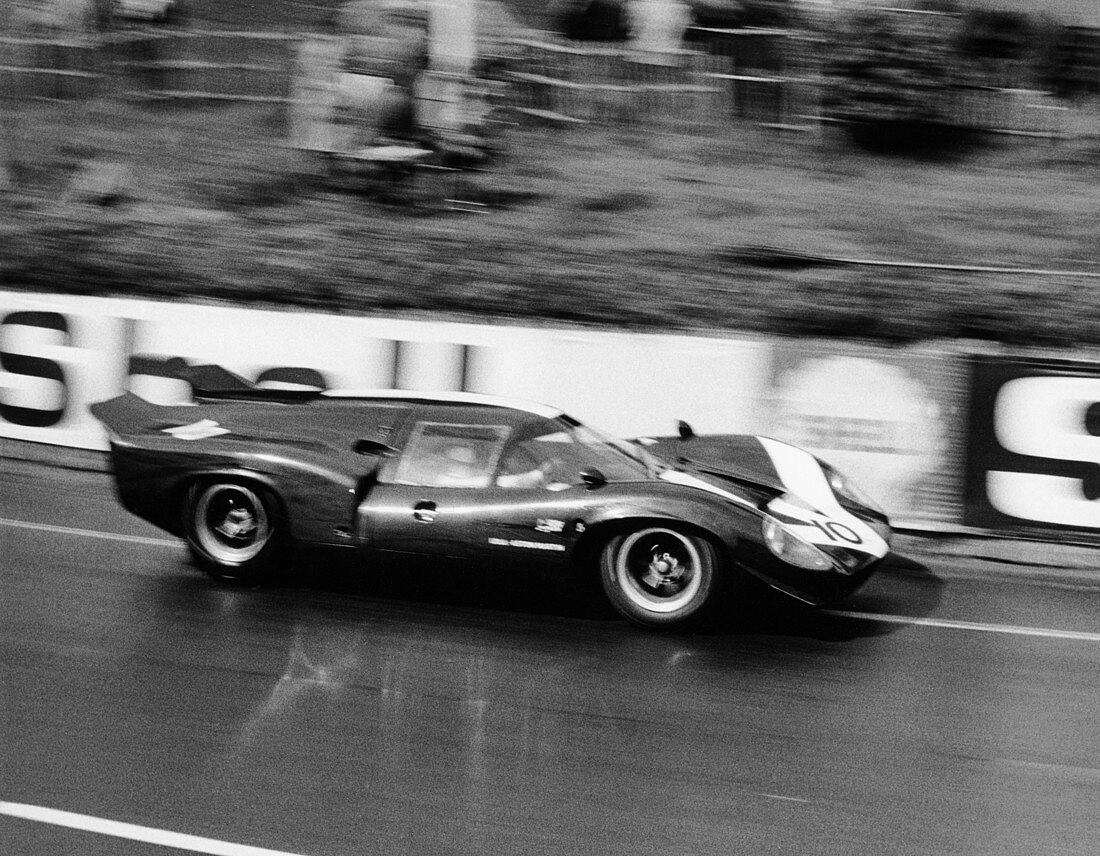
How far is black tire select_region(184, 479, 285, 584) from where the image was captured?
6625 millimetres

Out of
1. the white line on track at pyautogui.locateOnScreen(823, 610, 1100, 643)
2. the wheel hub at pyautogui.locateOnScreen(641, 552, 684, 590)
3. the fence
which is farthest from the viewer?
the fence

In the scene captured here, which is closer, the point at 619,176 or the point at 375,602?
the point at 375,602

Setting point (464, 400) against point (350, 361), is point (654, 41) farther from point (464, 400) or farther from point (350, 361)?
point (464, 400)

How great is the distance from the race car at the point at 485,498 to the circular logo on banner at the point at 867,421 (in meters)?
1.21

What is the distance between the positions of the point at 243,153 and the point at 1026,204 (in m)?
9.11

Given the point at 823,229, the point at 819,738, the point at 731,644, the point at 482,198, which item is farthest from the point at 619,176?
the point at 819,738

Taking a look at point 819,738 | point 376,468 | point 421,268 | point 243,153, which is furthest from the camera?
point 243,153

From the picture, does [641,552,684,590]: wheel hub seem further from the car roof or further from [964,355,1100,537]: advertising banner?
[964,355,1100,537]: advertising banner

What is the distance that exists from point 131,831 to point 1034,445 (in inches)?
243

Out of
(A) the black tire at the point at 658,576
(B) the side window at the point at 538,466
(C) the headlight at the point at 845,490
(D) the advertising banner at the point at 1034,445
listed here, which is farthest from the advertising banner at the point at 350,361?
(A) the black tire at the point at 658,576

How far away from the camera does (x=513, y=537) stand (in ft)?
20.2

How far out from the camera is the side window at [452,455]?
21.0 feet

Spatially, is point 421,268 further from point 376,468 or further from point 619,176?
point 376,468

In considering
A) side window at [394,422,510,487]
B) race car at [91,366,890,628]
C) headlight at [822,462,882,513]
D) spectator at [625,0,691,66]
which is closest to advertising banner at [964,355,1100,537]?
headlight at [822,462,882,513]
